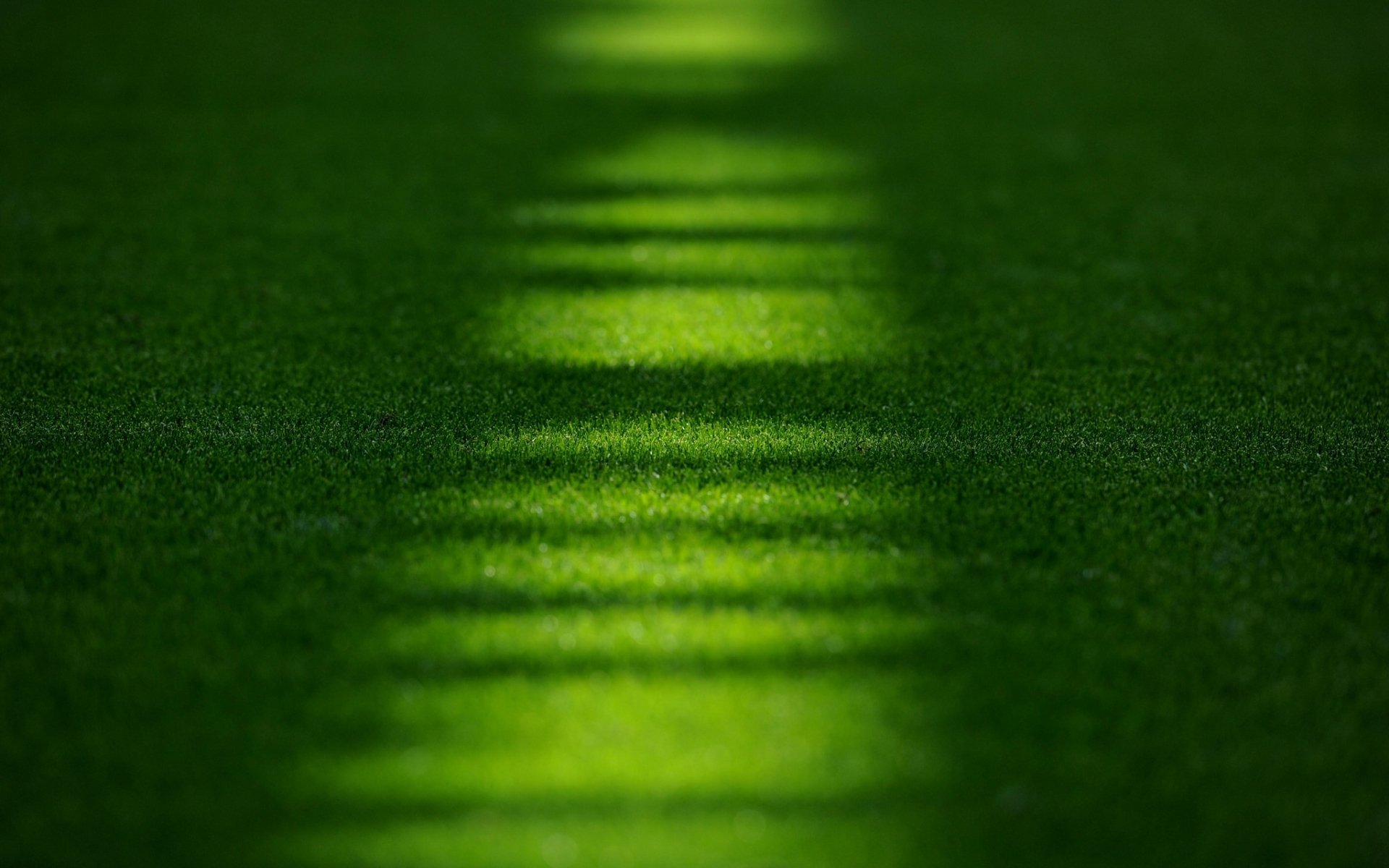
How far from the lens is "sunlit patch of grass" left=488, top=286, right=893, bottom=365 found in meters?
2.23

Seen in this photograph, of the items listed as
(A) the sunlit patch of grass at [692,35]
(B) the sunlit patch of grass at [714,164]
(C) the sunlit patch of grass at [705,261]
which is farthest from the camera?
(A) the sunlit patch of grass at [692,35]

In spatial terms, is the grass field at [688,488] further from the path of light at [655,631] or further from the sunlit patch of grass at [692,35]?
the sunlit patch of grass at [692,35]

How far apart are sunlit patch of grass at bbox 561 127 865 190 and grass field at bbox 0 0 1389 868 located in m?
0.02

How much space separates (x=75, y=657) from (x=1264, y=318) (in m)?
2.39

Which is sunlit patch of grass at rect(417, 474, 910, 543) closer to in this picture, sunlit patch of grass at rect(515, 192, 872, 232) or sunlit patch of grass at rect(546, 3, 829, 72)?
Answer: sunlit patch of grass at rect(515, 192, 872, 232)

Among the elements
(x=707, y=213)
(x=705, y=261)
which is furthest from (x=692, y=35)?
(x=705, y=261)

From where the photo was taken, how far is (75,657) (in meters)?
1.40

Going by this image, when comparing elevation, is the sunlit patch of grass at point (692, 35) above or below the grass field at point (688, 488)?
above

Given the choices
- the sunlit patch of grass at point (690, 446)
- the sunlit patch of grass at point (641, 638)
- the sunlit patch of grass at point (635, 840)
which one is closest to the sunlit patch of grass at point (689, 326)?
the sunlit patch of grass at point (690, 446)

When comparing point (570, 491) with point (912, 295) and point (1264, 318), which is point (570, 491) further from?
point (1264, 318)

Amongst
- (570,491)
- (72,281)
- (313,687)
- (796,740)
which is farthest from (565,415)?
(72,281)

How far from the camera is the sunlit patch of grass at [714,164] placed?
3.14m

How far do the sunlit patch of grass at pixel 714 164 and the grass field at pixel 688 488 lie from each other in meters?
0.02

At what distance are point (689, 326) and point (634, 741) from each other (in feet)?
4.05
